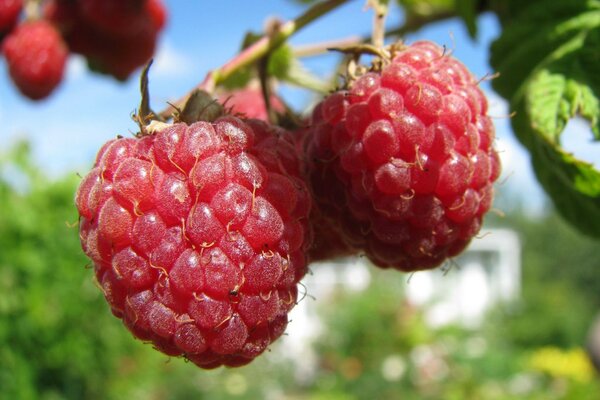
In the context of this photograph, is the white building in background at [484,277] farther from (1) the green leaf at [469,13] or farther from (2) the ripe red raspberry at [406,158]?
(2) the ripe red raspberry at [406,158]

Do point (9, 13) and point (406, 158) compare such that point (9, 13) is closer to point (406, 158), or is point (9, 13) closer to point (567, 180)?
point (406, 158)

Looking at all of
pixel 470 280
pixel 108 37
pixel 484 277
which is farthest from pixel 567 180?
pixel 484 277

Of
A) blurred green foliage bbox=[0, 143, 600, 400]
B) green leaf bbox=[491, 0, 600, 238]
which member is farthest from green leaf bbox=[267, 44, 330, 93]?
blurred green foliage bbox=[0, 143, 600, 400]

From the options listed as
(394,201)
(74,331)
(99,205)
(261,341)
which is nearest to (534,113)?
(394,201)

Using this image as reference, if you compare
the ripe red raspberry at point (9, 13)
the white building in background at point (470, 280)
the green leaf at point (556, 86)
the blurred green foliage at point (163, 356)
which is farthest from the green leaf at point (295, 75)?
the white building in background at point (470, 280)

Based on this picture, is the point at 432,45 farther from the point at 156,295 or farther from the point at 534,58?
the point at 156,295


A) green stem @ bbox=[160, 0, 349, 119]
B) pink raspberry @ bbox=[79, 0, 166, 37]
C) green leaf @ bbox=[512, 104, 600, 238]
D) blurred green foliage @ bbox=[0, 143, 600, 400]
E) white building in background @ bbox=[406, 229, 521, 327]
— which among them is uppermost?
green stem @ bbox=[160, 0, 349, 119]

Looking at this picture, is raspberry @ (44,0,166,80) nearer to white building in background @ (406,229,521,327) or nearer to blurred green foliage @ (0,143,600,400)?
blurred green foliage @ (0,143,600,400)
